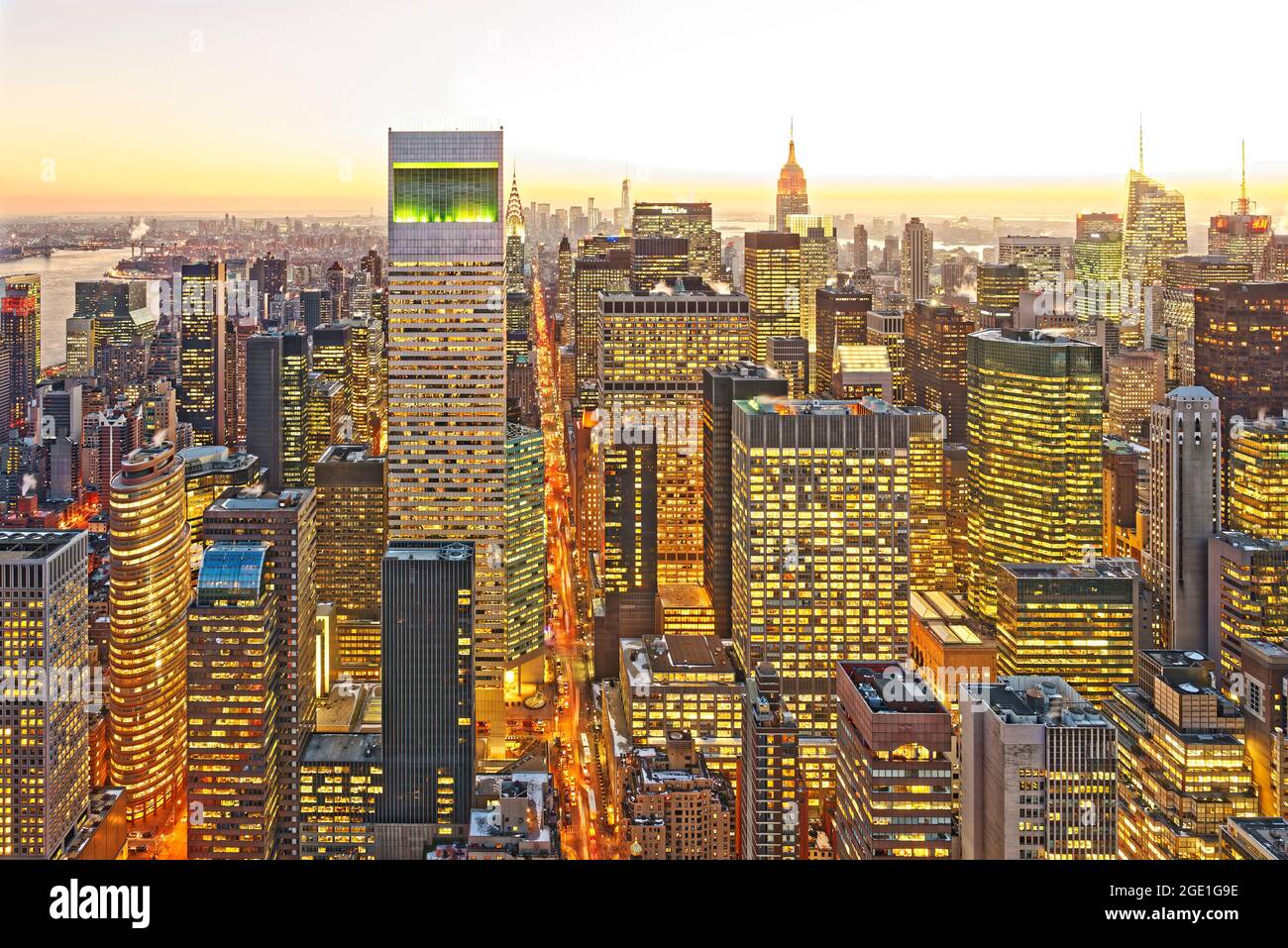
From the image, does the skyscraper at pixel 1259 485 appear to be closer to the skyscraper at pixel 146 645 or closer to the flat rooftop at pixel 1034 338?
the flat rooftop at pixel 1034 338

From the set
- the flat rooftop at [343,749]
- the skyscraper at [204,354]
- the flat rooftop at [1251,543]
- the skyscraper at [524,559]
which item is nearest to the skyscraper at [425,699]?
the flat rooftop at [343,749]

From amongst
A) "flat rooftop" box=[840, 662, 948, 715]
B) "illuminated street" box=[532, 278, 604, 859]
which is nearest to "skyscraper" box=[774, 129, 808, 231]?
"flat rooftop" box=[840, 662, 948, 715]

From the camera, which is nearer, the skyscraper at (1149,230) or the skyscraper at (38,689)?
the skyscraper at (38,689)

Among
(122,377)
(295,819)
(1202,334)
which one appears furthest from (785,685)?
(1202,334)

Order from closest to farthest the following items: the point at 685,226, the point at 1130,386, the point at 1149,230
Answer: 1. the point at 1149,230
2. the point at 1130,386
3. the point at 685,226

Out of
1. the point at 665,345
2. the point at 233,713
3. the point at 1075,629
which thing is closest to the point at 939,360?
the point at 665,345

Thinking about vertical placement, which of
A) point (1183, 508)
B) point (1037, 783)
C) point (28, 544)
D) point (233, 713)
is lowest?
point (233, 713)

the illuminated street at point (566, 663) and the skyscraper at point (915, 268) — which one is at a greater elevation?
the skyscraper at point (915, 268)

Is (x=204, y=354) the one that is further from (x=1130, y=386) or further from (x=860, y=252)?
(x=1130, y=386)
